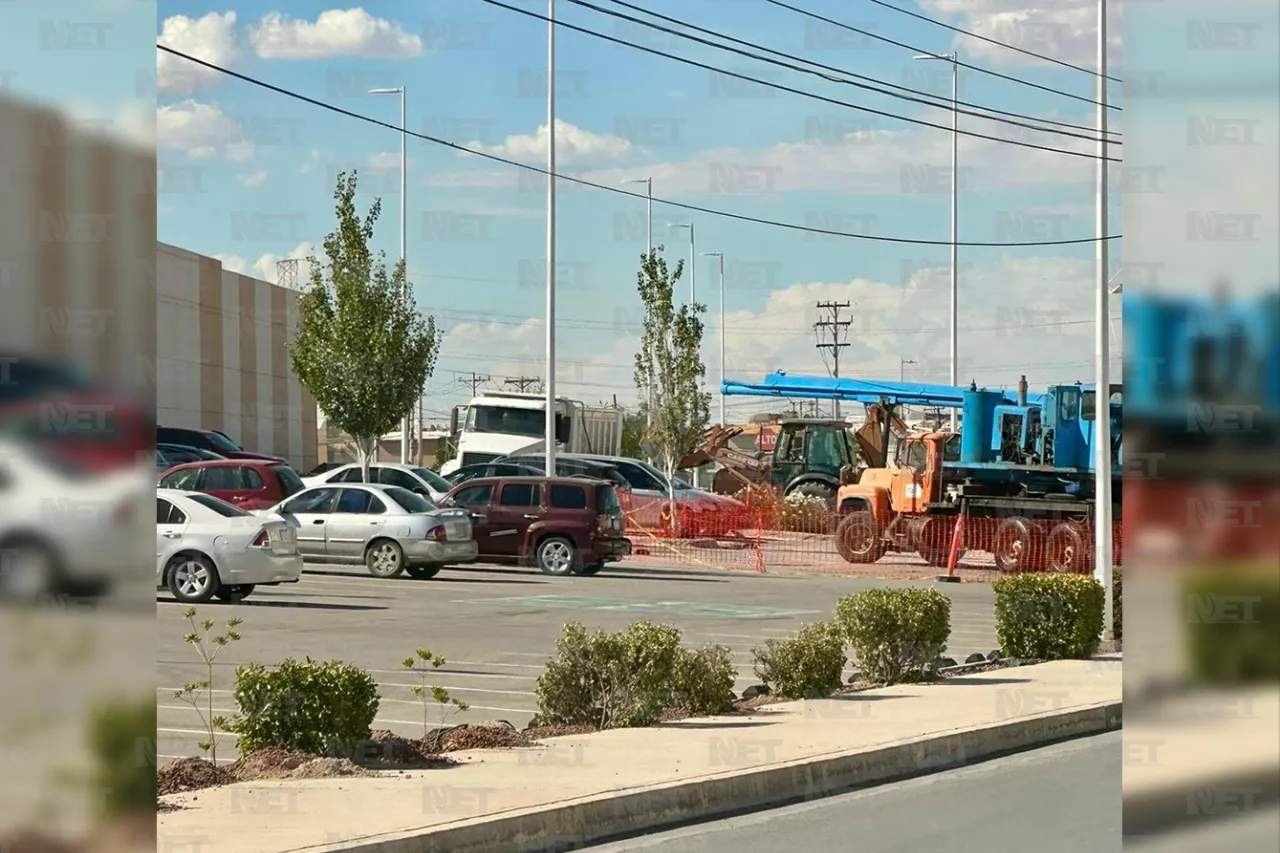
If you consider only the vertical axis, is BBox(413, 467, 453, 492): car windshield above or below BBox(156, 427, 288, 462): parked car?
below

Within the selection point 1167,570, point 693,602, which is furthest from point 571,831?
point 693,602

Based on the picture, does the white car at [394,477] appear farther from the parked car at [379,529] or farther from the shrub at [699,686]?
the shrub at [699,686]

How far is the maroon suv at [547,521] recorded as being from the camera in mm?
29672

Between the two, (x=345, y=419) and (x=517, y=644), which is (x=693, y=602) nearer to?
(x=517, y=644)

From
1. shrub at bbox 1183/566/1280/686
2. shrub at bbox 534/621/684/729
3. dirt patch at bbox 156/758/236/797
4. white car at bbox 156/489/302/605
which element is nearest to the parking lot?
white car at bbox 156/489/302/605

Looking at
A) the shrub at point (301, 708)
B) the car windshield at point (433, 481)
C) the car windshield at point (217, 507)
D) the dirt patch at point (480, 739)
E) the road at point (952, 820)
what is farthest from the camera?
the car windshield at point (433, 481)

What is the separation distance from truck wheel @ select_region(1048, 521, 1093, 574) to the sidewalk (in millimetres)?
16172

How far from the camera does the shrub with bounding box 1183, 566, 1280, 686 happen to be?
194 cm

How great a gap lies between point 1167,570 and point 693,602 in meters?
22.7

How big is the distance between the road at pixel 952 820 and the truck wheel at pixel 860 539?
22.1 m

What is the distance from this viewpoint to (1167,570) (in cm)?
209

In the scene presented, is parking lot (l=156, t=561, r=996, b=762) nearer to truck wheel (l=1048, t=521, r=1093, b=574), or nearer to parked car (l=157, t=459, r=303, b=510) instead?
parked car (l=157, t=459, r=303, b=510)

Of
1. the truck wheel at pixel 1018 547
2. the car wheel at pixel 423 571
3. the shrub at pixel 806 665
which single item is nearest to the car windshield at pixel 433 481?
the car wheel at pixel 423 571

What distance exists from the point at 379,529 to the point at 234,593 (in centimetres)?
554
